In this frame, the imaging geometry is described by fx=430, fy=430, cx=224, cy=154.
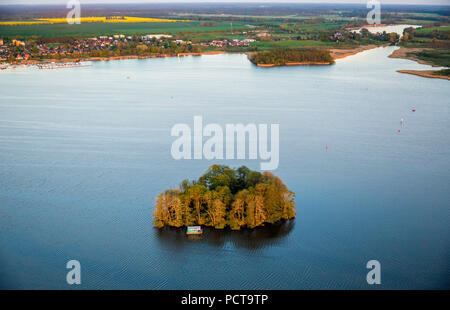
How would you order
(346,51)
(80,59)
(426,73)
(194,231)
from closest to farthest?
(194,231)
(426,73)
(80,59)
(346,51)

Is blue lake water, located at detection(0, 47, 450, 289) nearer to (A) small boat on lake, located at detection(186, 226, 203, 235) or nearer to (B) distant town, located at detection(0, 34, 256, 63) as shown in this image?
(A) small boat on lake, located at detection(186, 226, 203, 235)

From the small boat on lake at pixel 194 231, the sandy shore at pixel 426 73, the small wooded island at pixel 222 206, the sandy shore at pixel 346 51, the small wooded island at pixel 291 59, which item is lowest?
the small boat on lake at pixel 194 231

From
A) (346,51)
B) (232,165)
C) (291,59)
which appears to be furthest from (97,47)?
(232,165)

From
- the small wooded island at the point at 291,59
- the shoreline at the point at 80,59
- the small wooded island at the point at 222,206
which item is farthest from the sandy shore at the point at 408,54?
the small wooded island at the point at 222,206

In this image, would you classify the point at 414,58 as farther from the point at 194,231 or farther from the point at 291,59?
the point at 194,231

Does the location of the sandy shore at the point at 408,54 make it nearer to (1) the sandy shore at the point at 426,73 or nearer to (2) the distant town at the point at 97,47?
(1) the sandy shore at the point at 426,73
